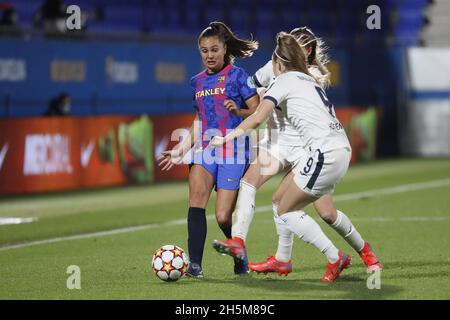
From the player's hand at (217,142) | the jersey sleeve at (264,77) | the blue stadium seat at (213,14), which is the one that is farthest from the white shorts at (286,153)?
the blue stadium seat at (213,14)

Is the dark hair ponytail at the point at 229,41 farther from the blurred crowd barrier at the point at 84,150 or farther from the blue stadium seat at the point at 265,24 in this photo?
the blue stadium seat at the point at 265,24

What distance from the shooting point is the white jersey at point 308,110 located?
26.1 feet

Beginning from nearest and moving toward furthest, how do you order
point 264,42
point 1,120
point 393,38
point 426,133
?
1. point 1,120
2. point 264,42
3. point 426,133
4. point 393,38

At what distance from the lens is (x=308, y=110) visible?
8000 millimetres

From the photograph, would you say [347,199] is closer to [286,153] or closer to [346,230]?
[286,153]

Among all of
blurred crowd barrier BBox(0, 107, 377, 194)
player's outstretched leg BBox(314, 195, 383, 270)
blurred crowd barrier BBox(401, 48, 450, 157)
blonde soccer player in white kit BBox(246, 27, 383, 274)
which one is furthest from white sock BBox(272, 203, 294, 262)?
blurred crowd barrier BBox(401, 48, 450, 157)

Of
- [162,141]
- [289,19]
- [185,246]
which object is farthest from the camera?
[289,19]

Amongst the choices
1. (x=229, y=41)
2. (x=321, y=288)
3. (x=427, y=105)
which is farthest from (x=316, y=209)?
(x=427, y=105)

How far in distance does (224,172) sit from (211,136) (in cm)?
31

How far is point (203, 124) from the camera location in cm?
868

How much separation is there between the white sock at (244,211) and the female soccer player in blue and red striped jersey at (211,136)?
0.07m
